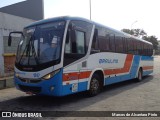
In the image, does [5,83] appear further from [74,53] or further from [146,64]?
[146,64]

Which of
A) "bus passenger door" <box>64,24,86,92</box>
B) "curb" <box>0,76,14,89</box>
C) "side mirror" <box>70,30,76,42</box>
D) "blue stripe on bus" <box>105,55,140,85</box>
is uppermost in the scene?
"side mirror" <box>70,30,76,42</box>

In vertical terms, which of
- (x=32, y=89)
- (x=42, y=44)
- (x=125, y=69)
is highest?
(x=42, y=44)

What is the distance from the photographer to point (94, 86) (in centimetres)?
999

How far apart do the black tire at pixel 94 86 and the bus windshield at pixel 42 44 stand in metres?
2.51

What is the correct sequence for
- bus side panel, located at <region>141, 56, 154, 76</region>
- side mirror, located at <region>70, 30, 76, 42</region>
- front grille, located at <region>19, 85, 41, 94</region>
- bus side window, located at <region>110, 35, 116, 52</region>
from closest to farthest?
1. front grille, located at <region>19, 85, 41, 94</region>
2. side mirror, located at <region>70, 30, 76, 42</region>
3. bus side window, located at <region>110, 35, 116, 52</region>
4. bus side panel, located at <region>141, 56, 154, 76</region>

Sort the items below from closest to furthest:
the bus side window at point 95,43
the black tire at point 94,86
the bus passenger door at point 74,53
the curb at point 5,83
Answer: the bus passenger door at point 74,53, the black tire at point 94,86, the bus side window at point 95,43, the curb at point 5,83

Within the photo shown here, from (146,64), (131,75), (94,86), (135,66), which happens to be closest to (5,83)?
(94,86)

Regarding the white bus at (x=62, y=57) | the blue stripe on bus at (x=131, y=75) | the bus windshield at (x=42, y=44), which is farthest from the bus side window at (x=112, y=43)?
the bus windshield at (x=42, y=44)

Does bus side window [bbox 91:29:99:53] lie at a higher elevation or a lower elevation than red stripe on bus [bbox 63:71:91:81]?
higher

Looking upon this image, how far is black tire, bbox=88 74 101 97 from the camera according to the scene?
9820mm

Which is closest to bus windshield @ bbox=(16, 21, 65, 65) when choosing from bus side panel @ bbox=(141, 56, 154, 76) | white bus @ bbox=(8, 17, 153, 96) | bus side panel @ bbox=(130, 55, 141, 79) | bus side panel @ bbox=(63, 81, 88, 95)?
white bus @ bbox=(8, 17, 153, 96)

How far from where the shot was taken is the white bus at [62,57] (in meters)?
7.95

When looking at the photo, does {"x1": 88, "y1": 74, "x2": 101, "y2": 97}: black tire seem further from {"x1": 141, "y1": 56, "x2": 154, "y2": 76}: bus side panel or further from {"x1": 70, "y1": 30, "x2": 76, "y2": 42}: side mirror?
{"x1": 141, "y1": 56, "x2": 154, "y2": 76}: bus side panel

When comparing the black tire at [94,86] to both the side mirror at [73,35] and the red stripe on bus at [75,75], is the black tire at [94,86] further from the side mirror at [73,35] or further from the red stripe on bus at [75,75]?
the side mirror at [73,35]
